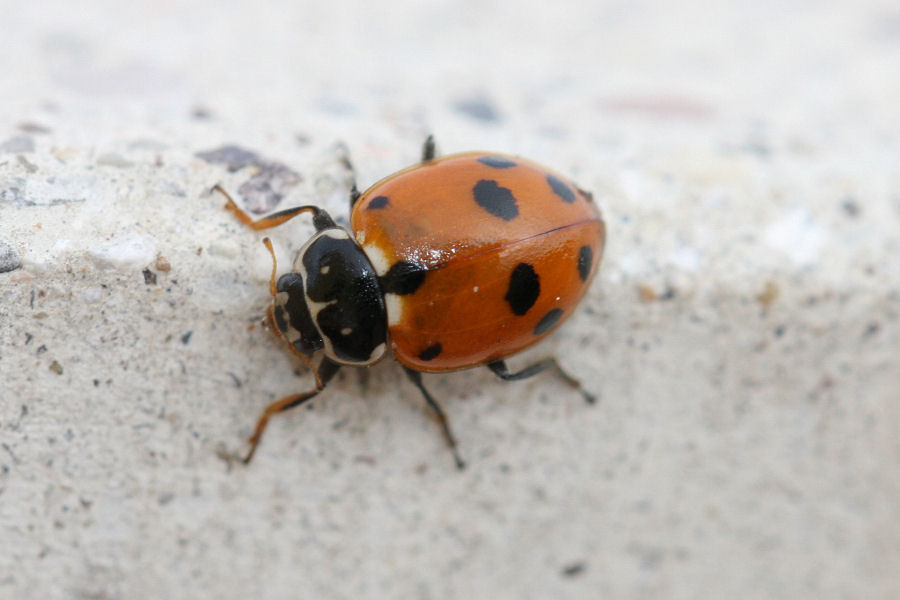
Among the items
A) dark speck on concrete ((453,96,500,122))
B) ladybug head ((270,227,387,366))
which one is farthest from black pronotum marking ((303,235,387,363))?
dark speck on concrete ((453,96,500,122))

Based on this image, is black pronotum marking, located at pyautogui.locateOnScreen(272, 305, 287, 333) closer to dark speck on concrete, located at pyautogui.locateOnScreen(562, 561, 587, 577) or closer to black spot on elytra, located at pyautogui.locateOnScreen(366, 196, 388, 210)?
black spot on elytra, located at pyautogui.locateOnScreen(366, 196, 388, 210)

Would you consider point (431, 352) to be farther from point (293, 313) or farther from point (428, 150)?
point (428, 150)

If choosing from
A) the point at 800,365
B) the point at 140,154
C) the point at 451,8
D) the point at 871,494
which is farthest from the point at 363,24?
the point at 871,494

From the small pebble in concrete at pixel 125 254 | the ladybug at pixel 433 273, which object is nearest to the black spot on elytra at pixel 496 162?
the ladybug at pixel 433 273

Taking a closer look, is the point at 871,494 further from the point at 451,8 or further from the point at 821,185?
the point at 451,8

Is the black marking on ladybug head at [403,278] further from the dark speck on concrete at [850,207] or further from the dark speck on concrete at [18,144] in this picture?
the dark speck on concrete at [850,207]
